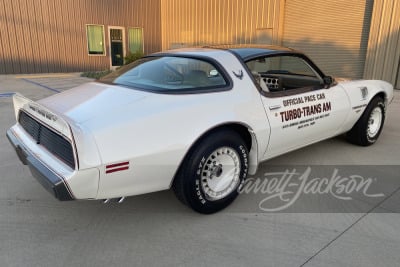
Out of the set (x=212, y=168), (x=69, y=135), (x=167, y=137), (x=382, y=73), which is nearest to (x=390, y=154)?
(x=212, y=168)

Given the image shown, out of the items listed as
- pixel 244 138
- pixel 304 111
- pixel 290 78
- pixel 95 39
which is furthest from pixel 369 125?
pixel 95 39

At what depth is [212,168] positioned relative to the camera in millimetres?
2779

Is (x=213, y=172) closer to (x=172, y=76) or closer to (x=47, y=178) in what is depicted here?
(x=172, y=76)

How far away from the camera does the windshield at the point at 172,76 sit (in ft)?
9.34

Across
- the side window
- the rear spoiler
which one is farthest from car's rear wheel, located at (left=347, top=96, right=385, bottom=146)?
the rear spoiler

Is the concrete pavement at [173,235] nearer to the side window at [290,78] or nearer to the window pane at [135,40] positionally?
the side window at [290,78]

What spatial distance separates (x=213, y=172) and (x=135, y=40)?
1515 centimetres

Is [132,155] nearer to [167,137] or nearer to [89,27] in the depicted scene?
[167,137]

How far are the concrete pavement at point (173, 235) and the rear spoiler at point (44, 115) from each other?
0.86m

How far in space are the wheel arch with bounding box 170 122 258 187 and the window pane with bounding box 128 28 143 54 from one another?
1450 cm

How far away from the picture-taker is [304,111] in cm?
339

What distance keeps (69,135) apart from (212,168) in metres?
1.19

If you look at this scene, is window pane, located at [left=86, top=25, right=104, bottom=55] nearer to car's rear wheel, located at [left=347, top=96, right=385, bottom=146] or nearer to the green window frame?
the green window frame

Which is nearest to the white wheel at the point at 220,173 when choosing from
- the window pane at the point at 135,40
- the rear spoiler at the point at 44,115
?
the rear spoiler at the point at 44,115
